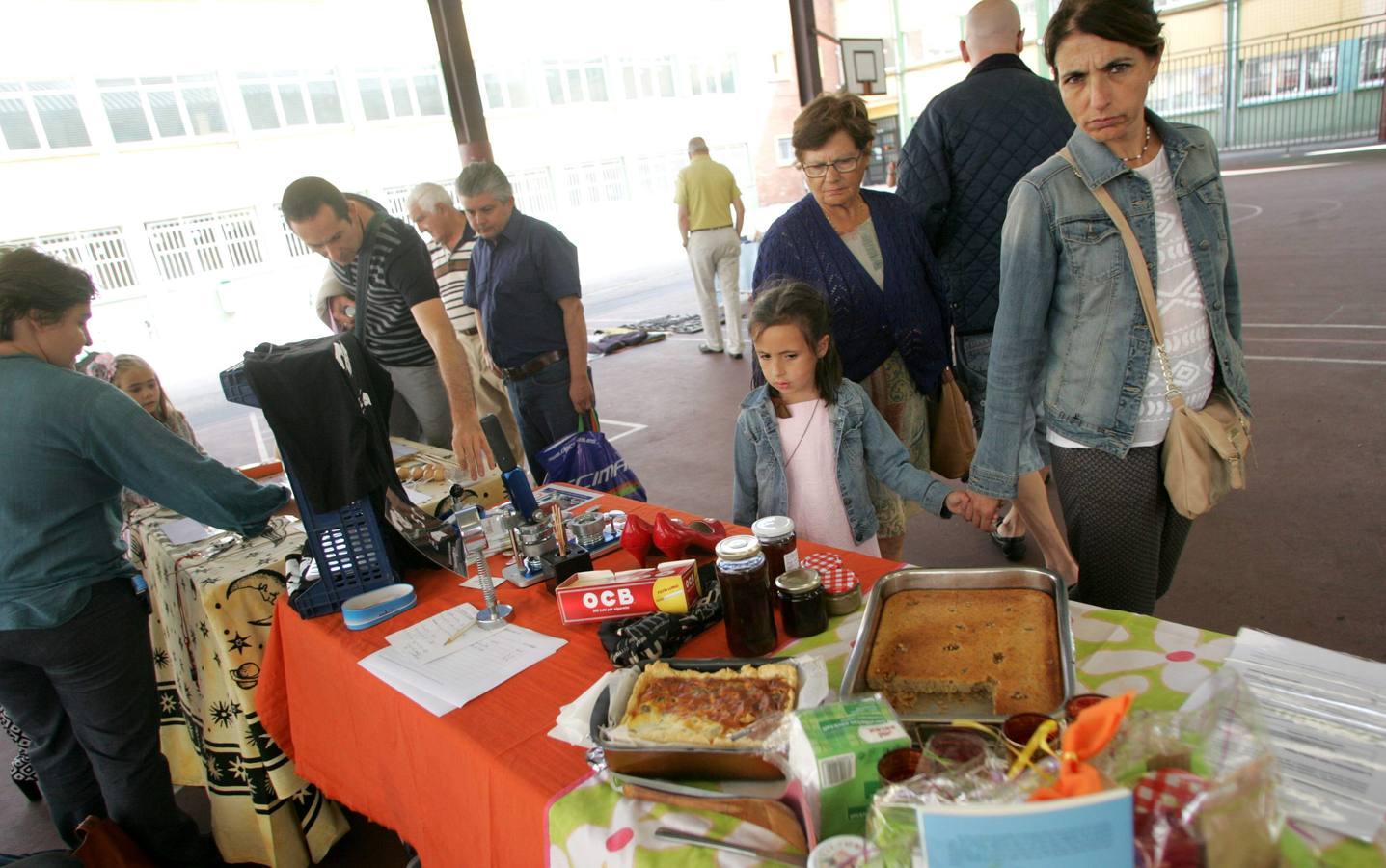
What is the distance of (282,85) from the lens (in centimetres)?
1781

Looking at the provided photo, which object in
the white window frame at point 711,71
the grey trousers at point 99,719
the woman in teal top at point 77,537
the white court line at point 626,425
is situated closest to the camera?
the woman in teal top at point 77,537

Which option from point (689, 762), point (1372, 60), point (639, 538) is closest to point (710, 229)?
point (639, 538)

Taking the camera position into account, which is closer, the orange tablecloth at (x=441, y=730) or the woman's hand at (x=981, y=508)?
the orange tablecloth at (x=441, y=730)

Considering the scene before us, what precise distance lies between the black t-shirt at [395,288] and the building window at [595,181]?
2011 cm

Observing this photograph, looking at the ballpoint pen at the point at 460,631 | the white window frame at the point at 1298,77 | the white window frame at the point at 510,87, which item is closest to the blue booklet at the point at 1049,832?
the ballpoint pen at the point at 460,631

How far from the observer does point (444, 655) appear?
158 centimetres

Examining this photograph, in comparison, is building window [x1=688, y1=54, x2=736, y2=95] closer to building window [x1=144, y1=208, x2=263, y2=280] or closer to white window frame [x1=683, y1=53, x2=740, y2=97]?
white window frame [x1=683, y1=53, x2=740, y2=97]

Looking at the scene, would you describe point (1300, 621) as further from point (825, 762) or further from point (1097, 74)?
point (825, 762)

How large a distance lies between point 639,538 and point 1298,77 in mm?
22706

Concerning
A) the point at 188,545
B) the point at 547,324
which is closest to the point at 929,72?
the point at 547,324

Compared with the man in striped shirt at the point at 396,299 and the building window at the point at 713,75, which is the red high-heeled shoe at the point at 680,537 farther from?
the building window at the point at 713,75

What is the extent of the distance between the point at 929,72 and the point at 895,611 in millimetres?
25015

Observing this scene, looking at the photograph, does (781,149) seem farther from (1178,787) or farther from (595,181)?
(1178,787)

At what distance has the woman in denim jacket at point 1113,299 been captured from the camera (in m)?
1.52
